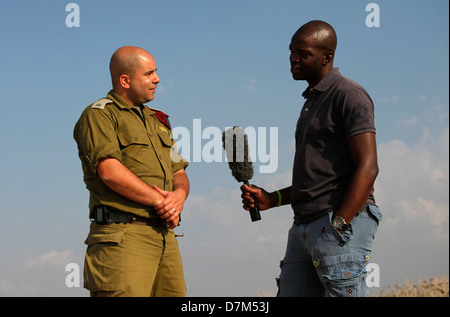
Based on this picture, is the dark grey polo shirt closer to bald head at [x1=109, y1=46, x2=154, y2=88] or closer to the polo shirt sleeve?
the polo shirt sleeve

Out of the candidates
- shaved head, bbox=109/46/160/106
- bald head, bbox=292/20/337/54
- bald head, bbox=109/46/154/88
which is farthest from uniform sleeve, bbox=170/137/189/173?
bald head, bbox=292/20/337/54

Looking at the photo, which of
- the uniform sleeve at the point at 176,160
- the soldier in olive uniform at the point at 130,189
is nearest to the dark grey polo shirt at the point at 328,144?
the soldier in olive uniform at the point at 130,189

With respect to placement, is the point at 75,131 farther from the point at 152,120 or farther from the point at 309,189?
the point at 309,189

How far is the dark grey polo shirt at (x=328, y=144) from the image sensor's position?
4.12 m

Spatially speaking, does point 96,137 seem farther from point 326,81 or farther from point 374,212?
point 374,212

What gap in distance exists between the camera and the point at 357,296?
4000mm

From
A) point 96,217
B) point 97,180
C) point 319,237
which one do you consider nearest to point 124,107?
point 97,180

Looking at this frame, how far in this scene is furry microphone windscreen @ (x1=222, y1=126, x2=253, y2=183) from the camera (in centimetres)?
505

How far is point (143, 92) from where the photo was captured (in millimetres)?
5203

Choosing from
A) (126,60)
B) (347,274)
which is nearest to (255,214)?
(347,274)

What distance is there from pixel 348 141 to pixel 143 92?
7.36 feet
